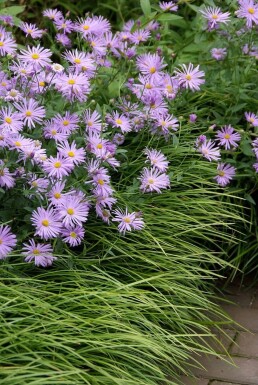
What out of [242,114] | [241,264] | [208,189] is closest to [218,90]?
[242,114]

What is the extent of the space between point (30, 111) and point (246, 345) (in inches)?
51.2

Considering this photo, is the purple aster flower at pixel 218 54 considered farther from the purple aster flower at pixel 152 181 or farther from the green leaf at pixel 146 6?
the purple aster flower at pixel 152 181

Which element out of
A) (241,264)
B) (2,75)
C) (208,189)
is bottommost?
(241,264)

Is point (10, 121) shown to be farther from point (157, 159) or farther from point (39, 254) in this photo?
point (157, 159)

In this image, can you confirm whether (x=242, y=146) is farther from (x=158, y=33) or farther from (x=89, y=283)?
(x=89, y=283)

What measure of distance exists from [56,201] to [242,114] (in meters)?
1.50

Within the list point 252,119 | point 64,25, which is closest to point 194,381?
point 252,119

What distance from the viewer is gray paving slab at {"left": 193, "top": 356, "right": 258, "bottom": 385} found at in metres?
3.48

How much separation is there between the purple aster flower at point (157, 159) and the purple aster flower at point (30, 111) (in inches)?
20.4

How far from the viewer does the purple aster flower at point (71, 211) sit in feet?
10.7

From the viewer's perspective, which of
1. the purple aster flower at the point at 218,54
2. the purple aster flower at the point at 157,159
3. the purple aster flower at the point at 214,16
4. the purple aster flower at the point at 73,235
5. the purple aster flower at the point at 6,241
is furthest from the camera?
the purple aster flower at the point at 218,54

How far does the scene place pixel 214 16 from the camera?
14.1ft

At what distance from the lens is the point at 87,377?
9.63 feet

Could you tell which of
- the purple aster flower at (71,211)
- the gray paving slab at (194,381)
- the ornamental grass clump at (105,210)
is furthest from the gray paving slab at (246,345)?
the purple aster flower at (71,211)
